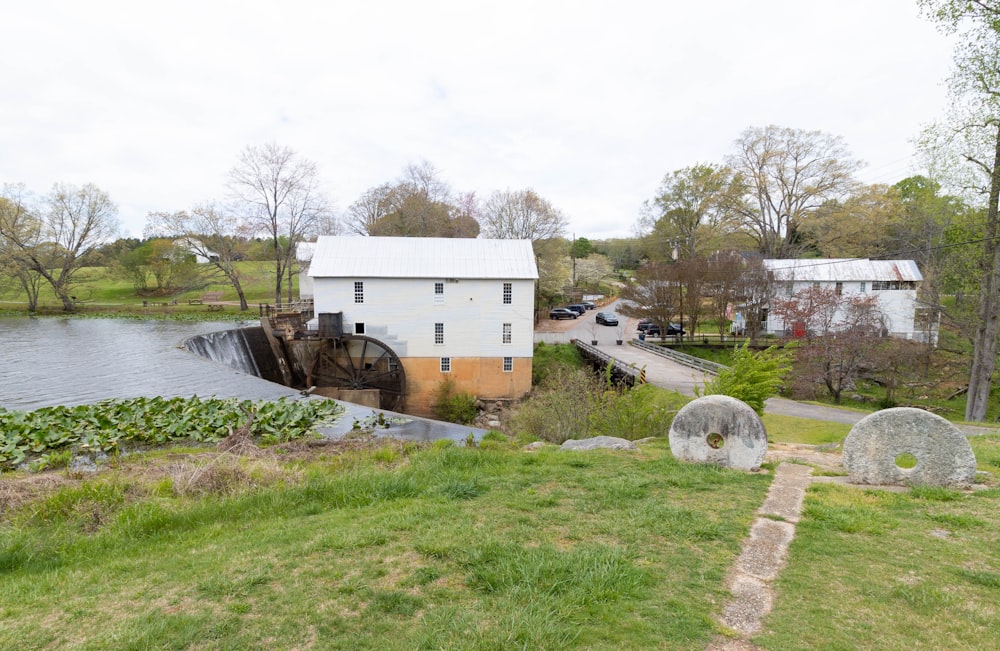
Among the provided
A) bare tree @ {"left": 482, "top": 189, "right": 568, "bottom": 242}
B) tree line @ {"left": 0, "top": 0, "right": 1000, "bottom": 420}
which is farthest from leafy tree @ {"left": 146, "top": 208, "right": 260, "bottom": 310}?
bare tree @ {"left": 482, "top": 189, "right": 568, "bottom": 242}

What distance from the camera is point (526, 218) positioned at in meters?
45.8

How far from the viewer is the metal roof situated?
34.8m

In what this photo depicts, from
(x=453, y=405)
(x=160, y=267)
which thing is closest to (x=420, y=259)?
(x=453, y=405)

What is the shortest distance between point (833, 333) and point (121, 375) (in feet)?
109

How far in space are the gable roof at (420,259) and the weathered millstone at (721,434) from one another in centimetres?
1770

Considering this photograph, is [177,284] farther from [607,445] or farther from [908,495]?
[908,495]

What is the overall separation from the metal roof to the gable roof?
66.0ft

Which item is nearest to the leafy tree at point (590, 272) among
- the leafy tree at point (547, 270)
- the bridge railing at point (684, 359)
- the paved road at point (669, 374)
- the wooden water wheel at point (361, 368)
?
the leafy tree at point (547, 270)

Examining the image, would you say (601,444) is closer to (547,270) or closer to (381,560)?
(381,560)

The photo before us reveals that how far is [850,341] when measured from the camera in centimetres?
2428

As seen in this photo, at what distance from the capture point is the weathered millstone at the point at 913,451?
21.6 feet

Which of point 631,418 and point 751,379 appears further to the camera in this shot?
point 631,418

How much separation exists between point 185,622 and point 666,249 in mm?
50110

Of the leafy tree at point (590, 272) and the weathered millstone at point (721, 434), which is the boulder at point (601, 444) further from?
the leafy tree at point (590, 272)
